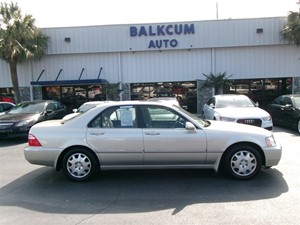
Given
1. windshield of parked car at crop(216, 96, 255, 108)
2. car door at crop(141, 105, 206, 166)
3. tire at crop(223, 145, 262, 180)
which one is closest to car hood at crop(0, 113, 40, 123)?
car door at crop(141, 105, 206, 166)

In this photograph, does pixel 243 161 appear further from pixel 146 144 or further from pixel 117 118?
pixel 117 118

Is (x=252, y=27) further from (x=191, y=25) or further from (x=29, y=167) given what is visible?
(x=29, y=167)

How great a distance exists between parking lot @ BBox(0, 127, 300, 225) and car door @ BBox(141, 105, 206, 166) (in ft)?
1.36

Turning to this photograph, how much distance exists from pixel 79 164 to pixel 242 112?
6.04 metres

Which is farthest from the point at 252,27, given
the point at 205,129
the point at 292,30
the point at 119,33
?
the point at 205,129

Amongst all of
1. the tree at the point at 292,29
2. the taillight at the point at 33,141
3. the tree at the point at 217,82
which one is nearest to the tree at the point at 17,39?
the tree at the point at 217,82

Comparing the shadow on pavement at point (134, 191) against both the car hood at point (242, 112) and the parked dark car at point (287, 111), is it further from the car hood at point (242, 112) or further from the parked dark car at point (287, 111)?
the parked dark car at point (287, 111)

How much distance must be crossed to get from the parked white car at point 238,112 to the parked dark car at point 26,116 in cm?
619

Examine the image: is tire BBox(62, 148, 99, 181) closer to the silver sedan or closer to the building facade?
the silver sedan

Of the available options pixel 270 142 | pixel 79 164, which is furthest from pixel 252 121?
pixel 79 164

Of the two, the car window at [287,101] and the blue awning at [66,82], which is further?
the blue awning at [66,82]

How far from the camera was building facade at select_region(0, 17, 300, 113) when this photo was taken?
55.2 feet

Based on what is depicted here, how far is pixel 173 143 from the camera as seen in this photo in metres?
5.44

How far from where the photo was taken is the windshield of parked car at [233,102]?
10.8 m
